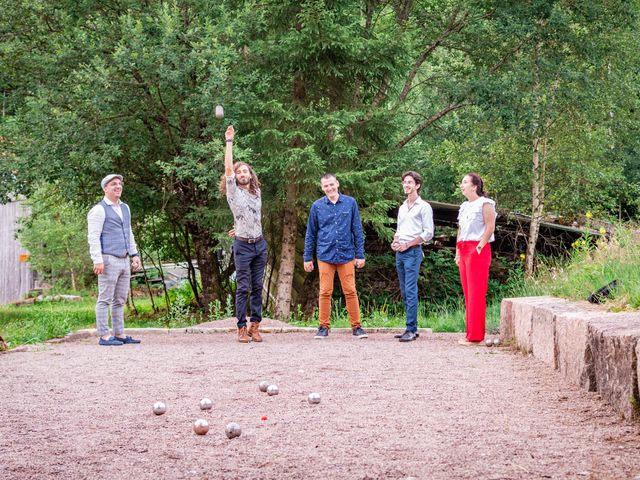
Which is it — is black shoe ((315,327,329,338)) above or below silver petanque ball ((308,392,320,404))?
above

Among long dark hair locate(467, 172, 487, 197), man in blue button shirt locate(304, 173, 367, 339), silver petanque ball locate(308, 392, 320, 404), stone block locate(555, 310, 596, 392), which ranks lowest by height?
silver petanque ball locate(308, 392, 320, 404)

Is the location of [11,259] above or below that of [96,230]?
above

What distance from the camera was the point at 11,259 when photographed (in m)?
28.2

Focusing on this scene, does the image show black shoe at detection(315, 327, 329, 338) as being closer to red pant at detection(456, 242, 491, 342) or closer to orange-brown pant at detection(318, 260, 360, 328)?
orange-brown pant at detection(318, 260, 360, 328)

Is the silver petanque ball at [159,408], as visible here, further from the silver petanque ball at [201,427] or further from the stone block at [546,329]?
the stone block at [546,329]

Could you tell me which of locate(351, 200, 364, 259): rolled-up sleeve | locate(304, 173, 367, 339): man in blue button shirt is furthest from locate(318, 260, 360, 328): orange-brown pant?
locate(351, 200, 364, 259): rolled-up sleeve

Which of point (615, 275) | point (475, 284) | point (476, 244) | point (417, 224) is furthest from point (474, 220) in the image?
point (615, 275)

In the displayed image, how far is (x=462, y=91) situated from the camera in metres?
15.1

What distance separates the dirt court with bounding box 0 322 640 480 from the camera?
3387 millimetres

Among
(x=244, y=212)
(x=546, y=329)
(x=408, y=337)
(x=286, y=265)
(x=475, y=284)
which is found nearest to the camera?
(x=546, y=329)

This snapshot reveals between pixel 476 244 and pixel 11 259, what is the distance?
23.8 meters

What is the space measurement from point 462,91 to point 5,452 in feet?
41.7

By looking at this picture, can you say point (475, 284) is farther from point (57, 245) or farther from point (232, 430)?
point (57, 245)

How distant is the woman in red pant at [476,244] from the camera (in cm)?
791
